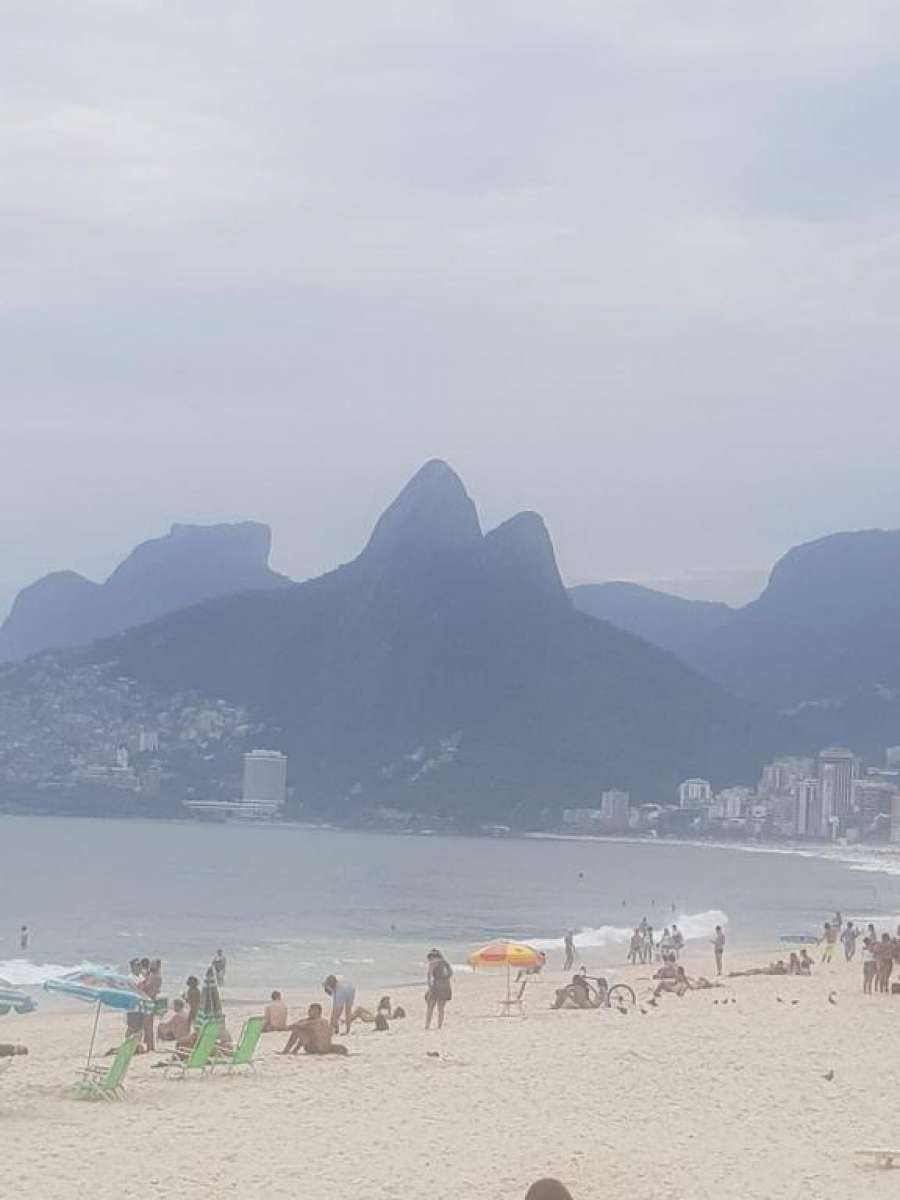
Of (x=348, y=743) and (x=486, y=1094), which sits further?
(x=348, y=743)

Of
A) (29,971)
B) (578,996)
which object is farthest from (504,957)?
(29,971)

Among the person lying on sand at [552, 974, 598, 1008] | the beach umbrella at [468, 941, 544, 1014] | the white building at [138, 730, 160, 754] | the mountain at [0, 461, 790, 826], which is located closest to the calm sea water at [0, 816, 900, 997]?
the beach umbrella at [468, 941, 544, 1014]

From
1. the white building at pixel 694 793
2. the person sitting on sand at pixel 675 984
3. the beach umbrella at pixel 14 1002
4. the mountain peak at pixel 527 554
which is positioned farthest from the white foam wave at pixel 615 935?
the mountain peak at pixel 527 554

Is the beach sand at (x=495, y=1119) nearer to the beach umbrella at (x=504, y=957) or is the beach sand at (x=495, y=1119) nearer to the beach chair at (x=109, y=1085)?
the beach chair at (x=109, y=1085)

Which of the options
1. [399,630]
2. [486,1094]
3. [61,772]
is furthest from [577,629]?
[486,1094]

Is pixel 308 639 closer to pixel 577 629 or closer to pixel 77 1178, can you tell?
pixel 577 629

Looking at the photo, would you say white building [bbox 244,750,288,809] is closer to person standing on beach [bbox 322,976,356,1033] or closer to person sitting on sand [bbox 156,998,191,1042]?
person standing on beach [bbox 322,976,356,1033]

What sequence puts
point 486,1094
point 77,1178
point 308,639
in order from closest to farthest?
point 77,1178 → point 486,1094 → point 308,639
